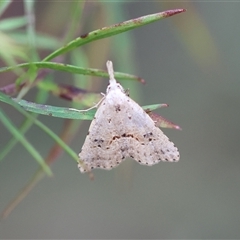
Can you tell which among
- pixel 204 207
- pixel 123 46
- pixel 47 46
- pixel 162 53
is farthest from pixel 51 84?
pixel 204 207

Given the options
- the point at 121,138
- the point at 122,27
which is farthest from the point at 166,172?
the point at 122,27

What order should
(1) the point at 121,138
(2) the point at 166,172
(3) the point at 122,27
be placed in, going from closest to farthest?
(3) the point at 122,27
(1) the point at 121,138
(2) the point at 166,172

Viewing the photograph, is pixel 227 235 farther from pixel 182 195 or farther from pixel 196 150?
pixel 196 150

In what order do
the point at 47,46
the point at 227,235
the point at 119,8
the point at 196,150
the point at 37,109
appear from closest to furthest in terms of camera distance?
the point at 37,109
the point at 47,46
the point at 119,8
the point at 227,235
the point at 196,150

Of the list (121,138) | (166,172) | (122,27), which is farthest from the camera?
(166,172)

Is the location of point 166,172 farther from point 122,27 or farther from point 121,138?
point 122,27

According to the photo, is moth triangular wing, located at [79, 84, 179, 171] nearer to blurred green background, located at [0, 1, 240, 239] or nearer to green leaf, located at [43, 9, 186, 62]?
green leaf, located at [43, 9, 186, 62]

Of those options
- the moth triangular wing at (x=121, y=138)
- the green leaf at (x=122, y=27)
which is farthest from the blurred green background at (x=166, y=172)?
the green leaf at (x=122, y=27)

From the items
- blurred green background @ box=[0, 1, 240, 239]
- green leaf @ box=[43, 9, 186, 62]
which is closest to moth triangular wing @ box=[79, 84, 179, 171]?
green leaf @ box=[43, 9, 186, 62]
